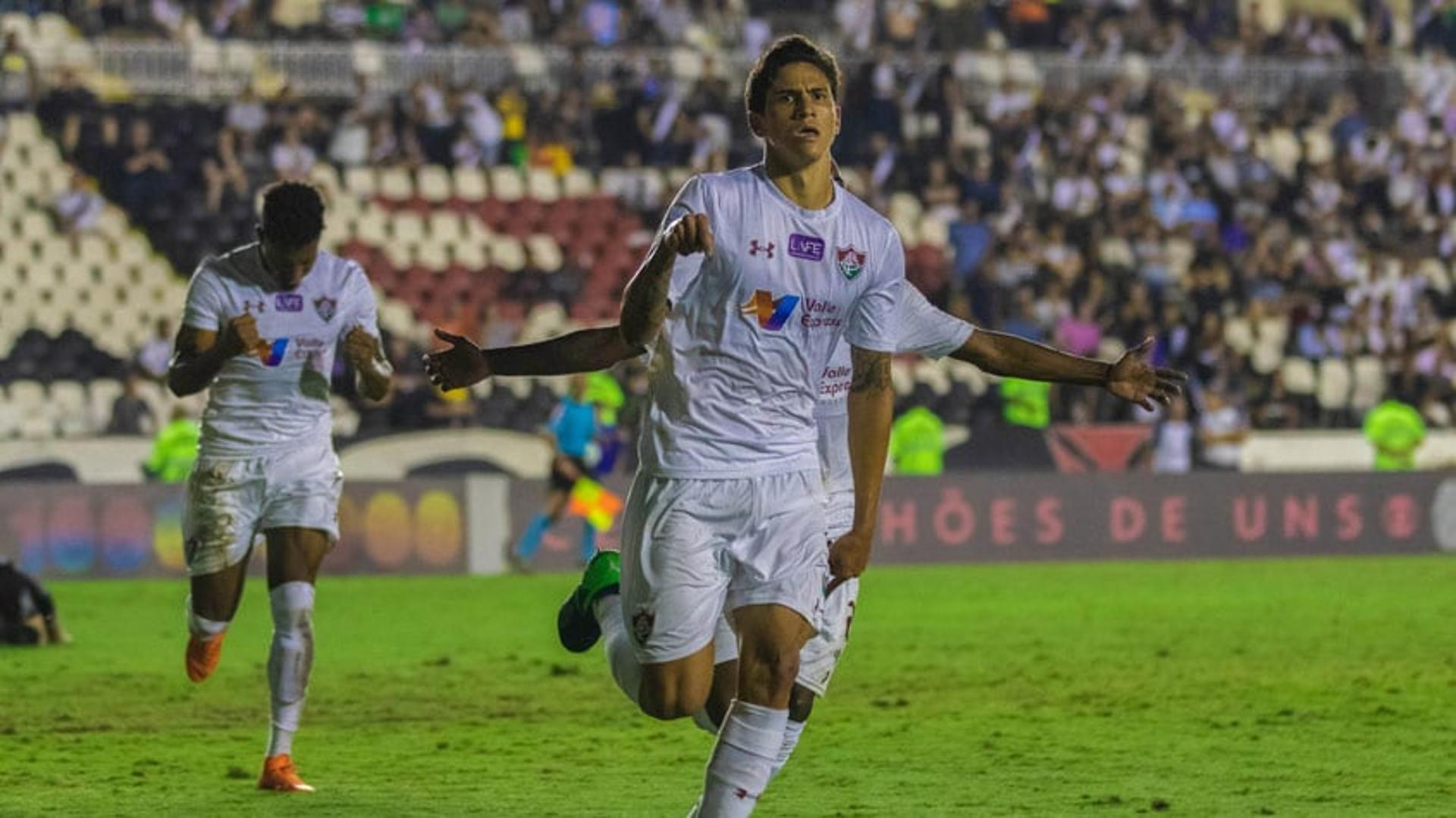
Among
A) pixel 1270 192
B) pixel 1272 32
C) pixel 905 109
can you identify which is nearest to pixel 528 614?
pixel 905 109

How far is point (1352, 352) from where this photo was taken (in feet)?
100

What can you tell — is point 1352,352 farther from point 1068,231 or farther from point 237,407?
point 237,407

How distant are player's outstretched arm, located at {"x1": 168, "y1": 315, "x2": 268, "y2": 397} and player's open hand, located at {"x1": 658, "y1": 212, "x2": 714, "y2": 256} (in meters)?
3.49

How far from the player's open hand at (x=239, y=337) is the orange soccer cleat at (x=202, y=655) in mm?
1347

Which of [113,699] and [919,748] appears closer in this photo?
[919,748]

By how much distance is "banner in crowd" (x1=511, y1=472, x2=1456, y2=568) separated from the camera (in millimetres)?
24266

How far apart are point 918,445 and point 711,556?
18.5 meters

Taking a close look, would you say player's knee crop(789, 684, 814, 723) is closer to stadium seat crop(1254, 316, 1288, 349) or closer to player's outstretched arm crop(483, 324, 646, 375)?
player's outstretched arm crop(483, 324, 646, 375)

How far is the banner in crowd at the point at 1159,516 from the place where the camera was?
24.3 metres

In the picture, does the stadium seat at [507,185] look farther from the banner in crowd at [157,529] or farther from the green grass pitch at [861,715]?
the green grass pitch at [861,715]

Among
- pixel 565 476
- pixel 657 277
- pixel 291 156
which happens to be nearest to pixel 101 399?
pixel 291 156

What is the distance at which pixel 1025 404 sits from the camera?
2688 cm

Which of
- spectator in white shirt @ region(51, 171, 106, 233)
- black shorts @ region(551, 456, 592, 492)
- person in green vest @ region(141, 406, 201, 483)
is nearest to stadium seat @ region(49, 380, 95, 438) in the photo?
person in green vest @ region(141, 406, 201, 483)

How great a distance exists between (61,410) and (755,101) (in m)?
19.1
